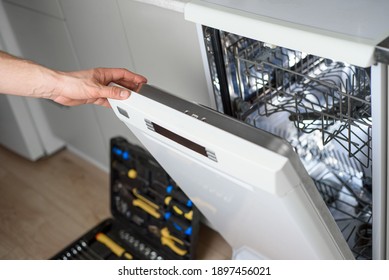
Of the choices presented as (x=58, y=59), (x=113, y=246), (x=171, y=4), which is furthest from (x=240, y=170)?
(x=58, y=59)

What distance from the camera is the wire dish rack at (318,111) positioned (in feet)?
3.94

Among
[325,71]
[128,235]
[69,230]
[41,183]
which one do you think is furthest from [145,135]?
[41,183]

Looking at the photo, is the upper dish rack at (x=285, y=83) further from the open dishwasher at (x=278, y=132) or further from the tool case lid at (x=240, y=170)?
the tool case lid at (x=240, y=170)

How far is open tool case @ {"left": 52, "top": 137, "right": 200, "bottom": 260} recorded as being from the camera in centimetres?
171

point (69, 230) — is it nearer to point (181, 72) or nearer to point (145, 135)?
point (181, 72)

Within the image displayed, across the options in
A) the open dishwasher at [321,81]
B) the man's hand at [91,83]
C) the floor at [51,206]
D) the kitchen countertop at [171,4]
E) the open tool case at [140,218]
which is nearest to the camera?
the open dishwasher at [321,81]

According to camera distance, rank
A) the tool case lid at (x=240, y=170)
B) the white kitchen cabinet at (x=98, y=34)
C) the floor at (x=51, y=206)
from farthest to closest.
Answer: the floor at (x=51, y=206)
the white kitchen cabinet at (x=98, y=34)
the tool case lid at (x=240, y=170)

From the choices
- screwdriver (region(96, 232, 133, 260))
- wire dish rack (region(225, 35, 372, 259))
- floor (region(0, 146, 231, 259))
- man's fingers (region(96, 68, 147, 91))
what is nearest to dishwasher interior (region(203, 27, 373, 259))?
wire dish rack (region(225, 35, 372, 259))

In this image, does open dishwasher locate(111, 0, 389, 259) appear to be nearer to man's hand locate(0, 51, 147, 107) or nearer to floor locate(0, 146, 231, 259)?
man's hand locate(0, 51, 147, 107)

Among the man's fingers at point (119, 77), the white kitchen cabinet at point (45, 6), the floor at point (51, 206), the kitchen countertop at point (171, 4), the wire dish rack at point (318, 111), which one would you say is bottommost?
the floor at point (51, 206)

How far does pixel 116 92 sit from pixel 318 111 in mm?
418

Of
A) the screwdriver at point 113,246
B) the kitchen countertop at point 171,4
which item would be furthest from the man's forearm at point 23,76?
the screwdriver at point 113,246

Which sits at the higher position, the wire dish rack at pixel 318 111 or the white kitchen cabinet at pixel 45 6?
the white kitchen cabinet at pixel 45 6

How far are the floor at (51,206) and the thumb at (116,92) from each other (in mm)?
931
